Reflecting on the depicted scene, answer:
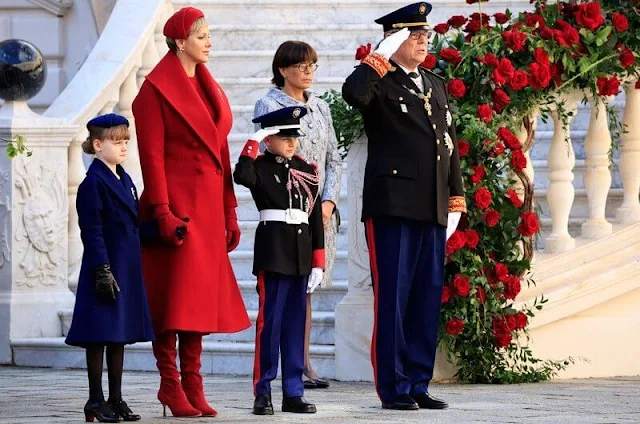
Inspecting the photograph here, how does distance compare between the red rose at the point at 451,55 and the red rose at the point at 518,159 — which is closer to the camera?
the red rose at the point at 518,159

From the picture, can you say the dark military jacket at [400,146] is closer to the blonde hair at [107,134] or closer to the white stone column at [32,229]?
the blonde hair at [107,134]

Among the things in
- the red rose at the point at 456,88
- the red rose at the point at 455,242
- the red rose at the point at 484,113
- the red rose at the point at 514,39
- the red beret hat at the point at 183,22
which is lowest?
the red rose at the point at 455,242

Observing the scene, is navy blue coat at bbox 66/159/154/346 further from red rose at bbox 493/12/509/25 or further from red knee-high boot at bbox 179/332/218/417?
red rose at bbox 493/12/509/25

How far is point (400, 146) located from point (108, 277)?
1436mm

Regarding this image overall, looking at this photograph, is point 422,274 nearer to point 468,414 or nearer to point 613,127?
point 468,414

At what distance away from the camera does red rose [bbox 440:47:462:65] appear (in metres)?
8.74

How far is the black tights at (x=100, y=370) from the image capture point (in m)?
7.03

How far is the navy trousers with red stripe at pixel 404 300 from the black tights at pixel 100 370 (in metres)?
1.13

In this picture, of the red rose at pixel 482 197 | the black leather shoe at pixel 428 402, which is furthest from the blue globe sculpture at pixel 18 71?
the black leather shoe at pixel 428 402

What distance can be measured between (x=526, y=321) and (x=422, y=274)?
1180mm

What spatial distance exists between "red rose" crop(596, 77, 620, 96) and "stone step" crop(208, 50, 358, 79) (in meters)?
3.14

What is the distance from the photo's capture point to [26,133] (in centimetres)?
1013

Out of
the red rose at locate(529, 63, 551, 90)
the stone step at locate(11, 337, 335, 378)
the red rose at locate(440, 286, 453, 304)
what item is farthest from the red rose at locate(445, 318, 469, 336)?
the red rose at locate(529, 63, 551, 90)

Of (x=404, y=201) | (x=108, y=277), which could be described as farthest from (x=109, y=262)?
(x=404, y=201)
